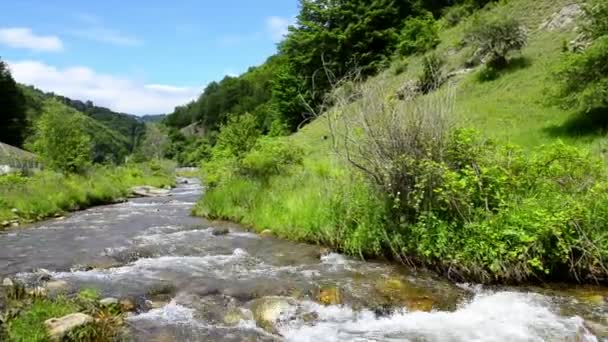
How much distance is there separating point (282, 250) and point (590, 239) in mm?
Result: 6237

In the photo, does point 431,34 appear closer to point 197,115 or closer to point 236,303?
point 236,303

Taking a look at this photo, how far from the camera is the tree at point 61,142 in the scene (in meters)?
25.9

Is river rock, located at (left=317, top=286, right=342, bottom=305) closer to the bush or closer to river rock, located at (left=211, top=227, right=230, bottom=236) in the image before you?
river rock, located at (left=211, top=227, right=230, bottom=236)

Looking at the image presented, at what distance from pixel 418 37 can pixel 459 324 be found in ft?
105

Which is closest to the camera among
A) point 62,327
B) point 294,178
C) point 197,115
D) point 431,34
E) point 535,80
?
point 62,327

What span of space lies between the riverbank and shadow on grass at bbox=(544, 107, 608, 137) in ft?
61.7

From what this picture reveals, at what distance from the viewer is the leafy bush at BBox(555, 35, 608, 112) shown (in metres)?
14.2

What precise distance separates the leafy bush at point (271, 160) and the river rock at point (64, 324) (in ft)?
35.7

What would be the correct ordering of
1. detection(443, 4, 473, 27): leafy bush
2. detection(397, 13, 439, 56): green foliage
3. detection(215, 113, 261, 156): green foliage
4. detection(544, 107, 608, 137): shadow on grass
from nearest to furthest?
detection(544, 107, 608, 137): shadow on grass, detection(215, 113, 261, 156): green foliage, detection(397, 13, 439, 56): green foliage, detection(443, 4, 473, 27): leafy bush

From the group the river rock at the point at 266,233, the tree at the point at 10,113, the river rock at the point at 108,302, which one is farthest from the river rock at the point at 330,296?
the tree at the point at 10,113

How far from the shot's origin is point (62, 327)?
5.28 meters

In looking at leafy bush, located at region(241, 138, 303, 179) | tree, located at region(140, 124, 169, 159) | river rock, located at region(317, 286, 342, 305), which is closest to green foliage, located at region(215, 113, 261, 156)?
leafy bush, located at region(241, 138, 303, 179)

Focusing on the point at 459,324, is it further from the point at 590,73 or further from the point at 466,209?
the point at 590,73

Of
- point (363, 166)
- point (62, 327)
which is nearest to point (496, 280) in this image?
point (363, 166)
